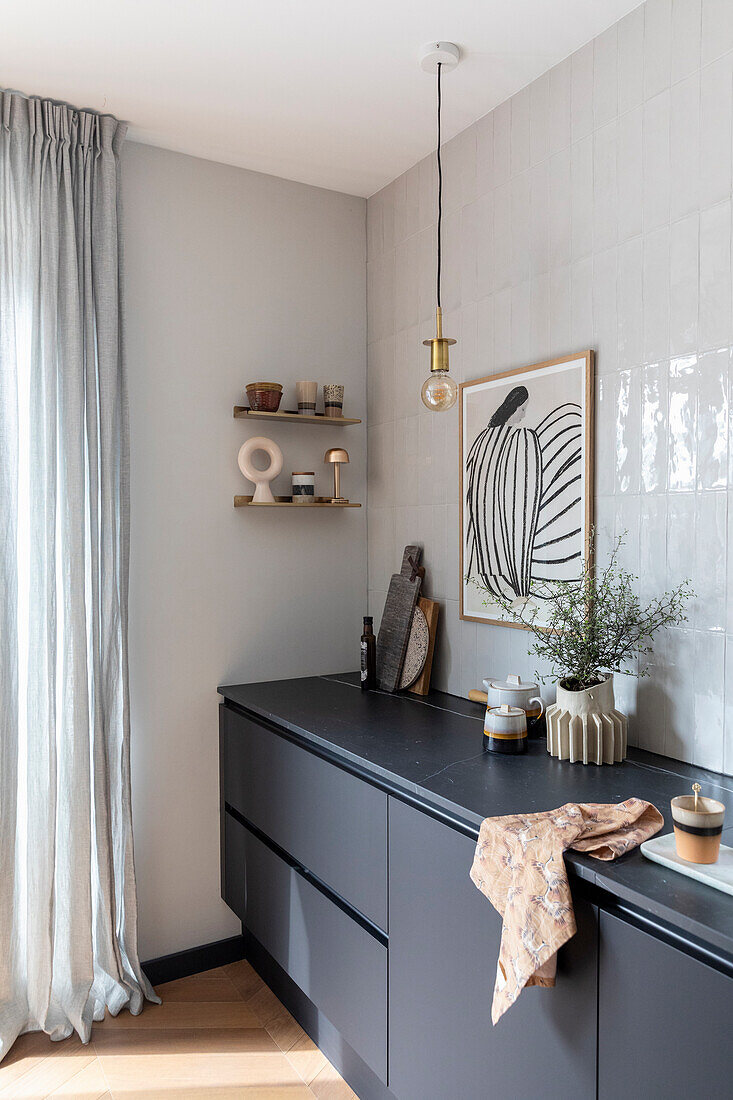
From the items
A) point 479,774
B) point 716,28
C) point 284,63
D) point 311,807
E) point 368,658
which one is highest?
point 284,63

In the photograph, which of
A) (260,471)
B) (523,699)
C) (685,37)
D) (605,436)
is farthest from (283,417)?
(685,37)

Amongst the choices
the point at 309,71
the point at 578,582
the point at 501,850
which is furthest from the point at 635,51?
the point at 501,850

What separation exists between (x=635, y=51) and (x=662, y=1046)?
2008mm

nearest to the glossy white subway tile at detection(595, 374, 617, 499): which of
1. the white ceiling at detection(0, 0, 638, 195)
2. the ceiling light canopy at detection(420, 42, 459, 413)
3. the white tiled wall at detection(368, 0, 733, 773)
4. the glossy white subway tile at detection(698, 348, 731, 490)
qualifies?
the white tiled wall at detection(368, 0, 733, 773)

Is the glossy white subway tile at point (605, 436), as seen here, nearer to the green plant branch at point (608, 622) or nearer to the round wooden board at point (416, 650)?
the green plant branch at point (608, 622)

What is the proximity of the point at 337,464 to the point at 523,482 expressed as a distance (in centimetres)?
80

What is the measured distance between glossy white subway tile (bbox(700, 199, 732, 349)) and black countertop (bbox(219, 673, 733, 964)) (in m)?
0.94

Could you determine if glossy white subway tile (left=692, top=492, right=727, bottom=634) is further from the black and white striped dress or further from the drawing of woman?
the drawing of woman

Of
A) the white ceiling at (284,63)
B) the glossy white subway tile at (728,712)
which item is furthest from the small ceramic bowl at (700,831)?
the white ceiling at (284,63)

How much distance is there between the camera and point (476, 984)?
1.45 meters

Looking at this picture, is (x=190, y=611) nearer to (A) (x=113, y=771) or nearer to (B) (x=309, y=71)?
(A) (x=113, y=771)

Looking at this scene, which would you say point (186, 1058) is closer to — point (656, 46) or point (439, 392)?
point (439, 392)

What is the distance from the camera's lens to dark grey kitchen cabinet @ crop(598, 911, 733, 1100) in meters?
1.01

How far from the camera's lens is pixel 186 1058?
218cm
